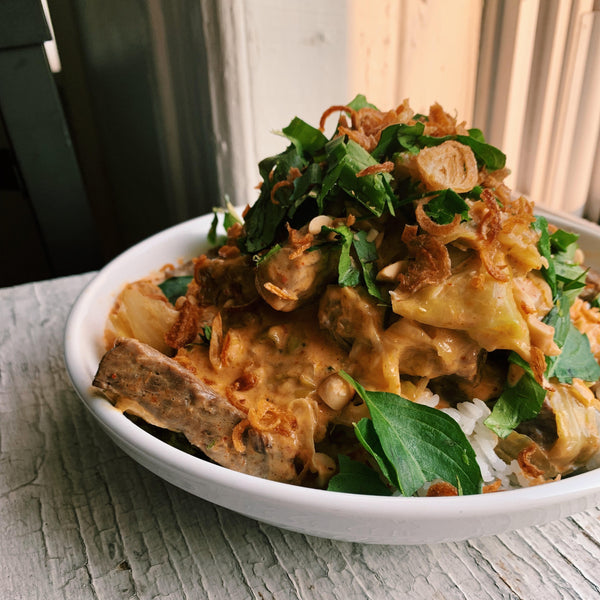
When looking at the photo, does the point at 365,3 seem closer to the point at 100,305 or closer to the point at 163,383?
the point at 100,305

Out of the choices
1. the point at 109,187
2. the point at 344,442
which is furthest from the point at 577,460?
the point at 109,187

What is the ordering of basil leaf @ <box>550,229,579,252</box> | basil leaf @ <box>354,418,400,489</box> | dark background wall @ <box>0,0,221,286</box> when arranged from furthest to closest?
dark background wall @ <box>0,0,221,286</box>, basil leaf @ <box>550,229,579,252</box>, basil leaf @ <box>354,418,400,489</box>

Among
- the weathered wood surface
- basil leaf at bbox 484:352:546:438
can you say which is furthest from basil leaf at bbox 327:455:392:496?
basil leaf at bbox 484:352:546:438

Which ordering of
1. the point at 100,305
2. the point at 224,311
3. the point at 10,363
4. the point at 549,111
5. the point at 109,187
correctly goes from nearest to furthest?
the point at 224,311 < the point at 100,305 < the point at 10,363 < the point at 549,111 < the point at 109,187

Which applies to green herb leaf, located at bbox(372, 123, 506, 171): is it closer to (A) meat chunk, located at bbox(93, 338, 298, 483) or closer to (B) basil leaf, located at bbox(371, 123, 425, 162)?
(B) basil leaf, located at bbox(371, 123, 425, 162)

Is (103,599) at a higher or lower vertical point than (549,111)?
lower

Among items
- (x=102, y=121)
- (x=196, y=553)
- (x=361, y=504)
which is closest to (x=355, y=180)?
(x=361, y=504)

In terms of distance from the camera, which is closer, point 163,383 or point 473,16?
point 163,383
